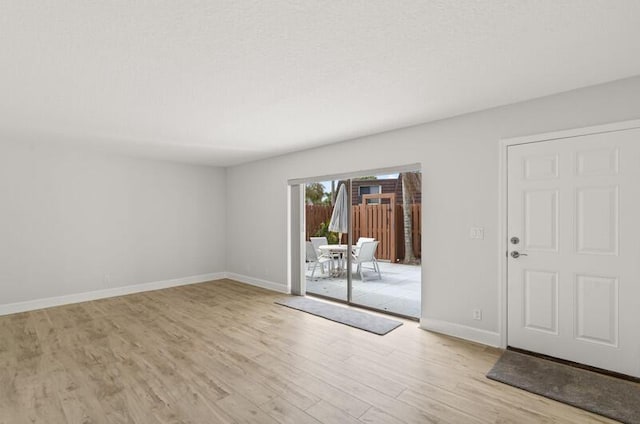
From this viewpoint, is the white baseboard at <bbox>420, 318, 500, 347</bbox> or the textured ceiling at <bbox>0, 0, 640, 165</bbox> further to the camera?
the white baseboard at <bbox>420, 318, 500, 347</bbox>

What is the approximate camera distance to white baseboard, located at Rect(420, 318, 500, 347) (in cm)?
315

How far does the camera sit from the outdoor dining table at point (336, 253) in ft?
19.2

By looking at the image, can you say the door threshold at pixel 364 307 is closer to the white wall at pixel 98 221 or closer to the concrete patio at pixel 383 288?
the concrete patio at pixel 383 288

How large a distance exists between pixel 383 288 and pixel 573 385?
3117mm

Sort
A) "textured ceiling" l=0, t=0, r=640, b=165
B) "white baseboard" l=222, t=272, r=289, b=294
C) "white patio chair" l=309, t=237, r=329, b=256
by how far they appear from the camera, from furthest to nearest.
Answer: "white patio chair" l=309, t=237, r=329, b=256 → "white baseboard" l=222, t=272, r=289, b=294 → "textured ceiling" l=0, t=0, r=640, b=165

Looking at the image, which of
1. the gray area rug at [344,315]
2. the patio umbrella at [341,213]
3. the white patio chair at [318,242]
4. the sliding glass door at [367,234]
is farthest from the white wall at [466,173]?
the white patio chair at [318,242]

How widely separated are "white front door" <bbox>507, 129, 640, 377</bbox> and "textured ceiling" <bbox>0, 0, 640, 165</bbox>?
64 cm

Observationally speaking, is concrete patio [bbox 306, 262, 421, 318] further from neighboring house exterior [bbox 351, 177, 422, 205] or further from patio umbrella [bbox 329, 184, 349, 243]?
neighboring house exterior [bbox 351, 177, 422, 205]

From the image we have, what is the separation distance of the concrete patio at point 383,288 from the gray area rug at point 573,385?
4.59ft

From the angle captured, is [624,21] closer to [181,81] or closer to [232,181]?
[181,81]

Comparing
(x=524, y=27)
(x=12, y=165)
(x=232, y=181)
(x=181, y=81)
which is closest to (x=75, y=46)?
(x=181, y=81)

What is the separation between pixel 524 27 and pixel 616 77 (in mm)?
1348

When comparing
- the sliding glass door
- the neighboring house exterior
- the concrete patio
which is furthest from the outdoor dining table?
the neighboring house exterior

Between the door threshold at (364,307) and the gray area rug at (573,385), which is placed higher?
the gray area rug at (573,385)
